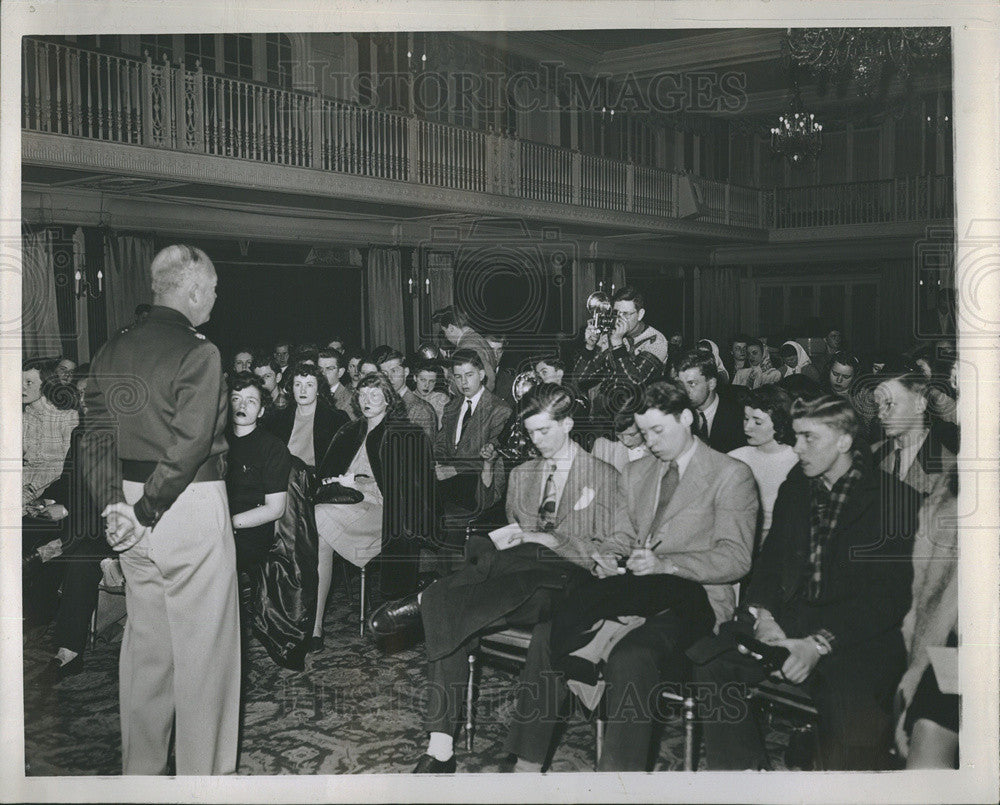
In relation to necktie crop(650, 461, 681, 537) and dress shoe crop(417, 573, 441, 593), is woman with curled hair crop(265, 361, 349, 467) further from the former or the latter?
necktie crop(650, 461, 681, 537)

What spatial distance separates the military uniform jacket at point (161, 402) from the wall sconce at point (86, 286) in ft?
1.84

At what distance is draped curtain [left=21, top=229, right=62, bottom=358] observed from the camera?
14.4 ft

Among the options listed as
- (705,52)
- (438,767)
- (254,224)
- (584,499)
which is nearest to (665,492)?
(584,499)

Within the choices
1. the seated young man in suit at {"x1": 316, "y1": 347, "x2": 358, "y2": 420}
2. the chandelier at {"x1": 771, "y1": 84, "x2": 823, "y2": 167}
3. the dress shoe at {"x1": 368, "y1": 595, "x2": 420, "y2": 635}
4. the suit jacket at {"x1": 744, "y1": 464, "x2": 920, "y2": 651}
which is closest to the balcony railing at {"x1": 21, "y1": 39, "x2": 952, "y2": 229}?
the chandelier at {"x1": 771, "y1": 84, "x2": 823, "y2": 167}

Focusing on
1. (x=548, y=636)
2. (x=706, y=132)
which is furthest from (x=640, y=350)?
(x=548, y=636)

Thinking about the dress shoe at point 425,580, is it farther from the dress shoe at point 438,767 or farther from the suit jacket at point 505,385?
the suit jacket at point 505,385

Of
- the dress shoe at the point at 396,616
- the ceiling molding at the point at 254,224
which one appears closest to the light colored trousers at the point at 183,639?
the dress shoe at the point at 396,616

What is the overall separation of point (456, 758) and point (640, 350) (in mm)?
2042

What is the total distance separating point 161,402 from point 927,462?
3378mm

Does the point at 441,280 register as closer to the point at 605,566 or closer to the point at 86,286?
the point at 605,566

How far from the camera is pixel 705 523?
421 centimetres

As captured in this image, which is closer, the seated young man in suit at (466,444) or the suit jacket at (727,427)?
the suit jacket at (727,427)

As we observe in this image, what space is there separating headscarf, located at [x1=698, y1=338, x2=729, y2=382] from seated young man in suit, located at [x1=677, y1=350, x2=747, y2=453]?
3 centimetres

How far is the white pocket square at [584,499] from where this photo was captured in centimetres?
440
